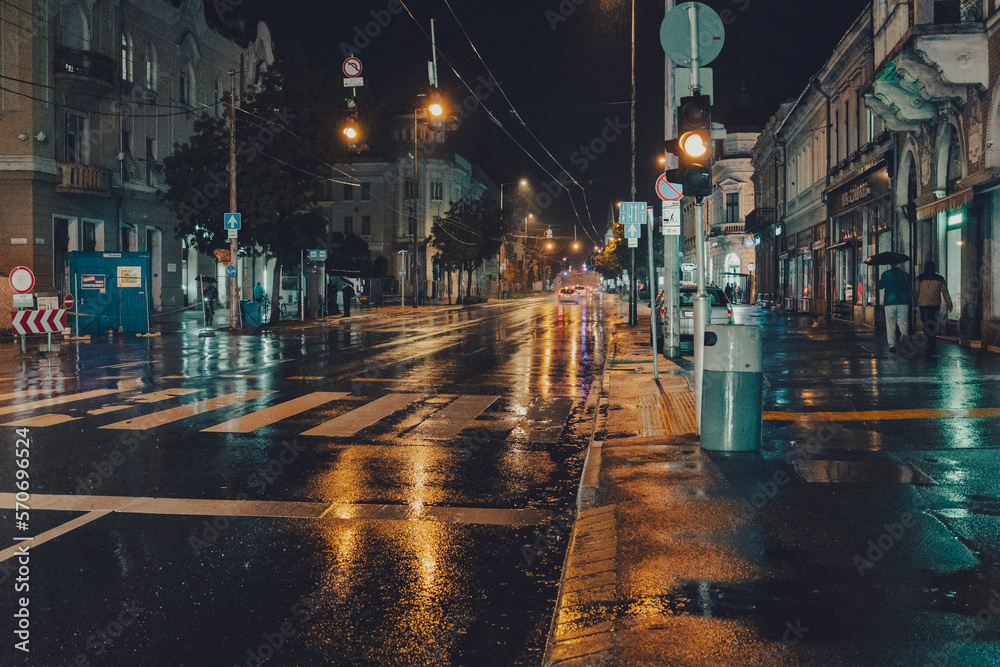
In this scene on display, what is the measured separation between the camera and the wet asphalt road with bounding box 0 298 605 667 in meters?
4.05

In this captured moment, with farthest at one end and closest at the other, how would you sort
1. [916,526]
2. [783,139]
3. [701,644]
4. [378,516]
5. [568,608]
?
[783,139], [378,516], [916,526], [568,608], [701,644]

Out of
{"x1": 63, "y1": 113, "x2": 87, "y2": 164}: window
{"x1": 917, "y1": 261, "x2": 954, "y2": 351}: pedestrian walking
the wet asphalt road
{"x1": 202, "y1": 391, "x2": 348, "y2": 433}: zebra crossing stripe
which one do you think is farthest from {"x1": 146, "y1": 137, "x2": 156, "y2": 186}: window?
{"x1": 917, "y1": 261, "x2": 954, "y2": 351}: pedestrian walking

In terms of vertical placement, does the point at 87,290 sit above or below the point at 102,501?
above

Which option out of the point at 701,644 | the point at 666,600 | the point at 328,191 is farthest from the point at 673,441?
the point at 328,191

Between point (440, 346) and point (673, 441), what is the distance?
13826 mm

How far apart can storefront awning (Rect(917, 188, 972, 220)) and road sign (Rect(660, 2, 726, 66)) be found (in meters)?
10.3

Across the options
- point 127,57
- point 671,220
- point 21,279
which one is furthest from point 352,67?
point 127,57

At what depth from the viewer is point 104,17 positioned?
34000 mm

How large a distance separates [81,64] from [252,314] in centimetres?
1112

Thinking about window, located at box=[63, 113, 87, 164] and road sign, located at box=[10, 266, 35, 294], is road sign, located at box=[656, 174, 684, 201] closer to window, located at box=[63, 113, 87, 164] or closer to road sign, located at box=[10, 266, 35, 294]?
road sign, located at box=[10, 266, 35, 294]

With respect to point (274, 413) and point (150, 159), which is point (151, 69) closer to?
point (150, 159)

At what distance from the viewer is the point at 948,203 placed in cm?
1817

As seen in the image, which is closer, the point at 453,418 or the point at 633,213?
the point at 453,418

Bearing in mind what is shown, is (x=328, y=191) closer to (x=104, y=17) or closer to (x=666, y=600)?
(x=104, y=17)
